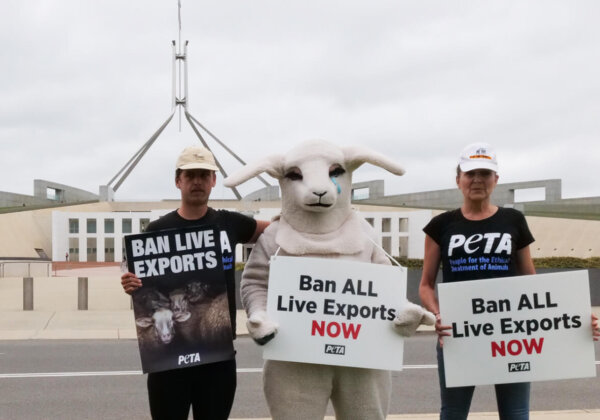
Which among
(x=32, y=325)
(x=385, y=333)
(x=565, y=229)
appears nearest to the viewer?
(x=385, y=333)

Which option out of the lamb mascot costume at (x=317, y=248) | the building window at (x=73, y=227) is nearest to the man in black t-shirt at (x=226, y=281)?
the lamb mascot costume at (x=317, y=248)

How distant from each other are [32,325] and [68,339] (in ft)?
5.34

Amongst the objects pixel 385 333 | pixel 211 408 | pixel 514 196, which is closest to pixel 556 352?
pixel 385 333

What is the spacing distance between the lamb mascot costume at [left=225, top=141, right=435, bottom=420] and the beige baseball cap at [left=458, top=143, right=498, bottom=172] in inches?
13.3

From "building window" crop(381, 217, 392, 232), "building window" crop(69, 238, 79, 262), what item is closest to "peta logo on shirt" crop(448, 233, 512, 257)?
"building window" crop(381, 217, 392, 232)

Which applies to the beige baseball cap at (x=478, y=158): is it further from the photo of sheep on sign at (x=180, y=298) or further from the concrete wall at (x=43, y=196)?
the concrete wall at (x=43, y=196)

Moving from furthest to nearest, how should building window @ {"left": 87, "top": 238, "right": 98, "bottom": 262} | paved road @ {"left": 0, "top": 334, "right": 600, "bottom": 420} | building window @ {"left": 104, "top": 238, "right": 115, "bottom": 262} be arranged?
building window @ {"left": 87, "top": 238, "right": 98, "bottom": 262}
building window @ {"left": 104, "top": 238, "right": 115, "bottom": 262}
paved road @ {"left": 0, "top": 334, "right": 600, "bottom": 420}

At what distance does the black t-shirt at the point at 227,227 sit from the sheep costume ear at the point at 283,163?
1.00ft

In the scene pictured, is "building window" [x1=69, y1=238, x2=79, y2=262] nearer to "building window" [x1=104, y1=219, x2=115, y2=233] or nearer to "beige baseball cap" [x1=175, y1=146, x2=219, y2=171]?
A: "building window" [x1=104, y1=219, x2=115, y2=233]

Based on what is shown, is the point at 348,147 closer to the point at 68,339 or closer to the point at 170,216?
the point at 170,216

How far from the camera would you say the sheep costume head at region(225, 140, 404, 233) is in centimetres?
316

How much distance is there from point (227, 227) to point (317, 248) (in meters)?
0.59

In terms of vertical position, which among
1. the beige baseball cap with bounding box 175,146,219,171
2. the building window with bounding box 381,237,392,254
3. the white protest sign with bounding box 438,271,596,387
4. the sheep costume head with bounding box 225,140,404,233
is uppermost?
the building window with bounding box 381,237,392,254

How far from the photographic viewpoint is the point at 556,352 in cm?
318
